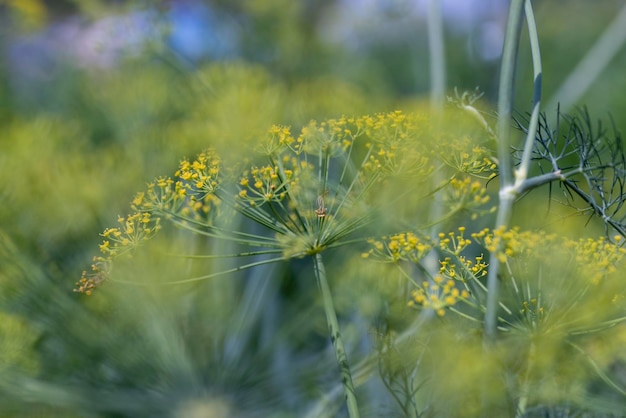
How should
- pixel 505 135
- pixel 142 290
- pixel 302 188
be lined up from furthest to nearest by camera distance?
pixel 142 290
pixel 302 188
pixel 505 135

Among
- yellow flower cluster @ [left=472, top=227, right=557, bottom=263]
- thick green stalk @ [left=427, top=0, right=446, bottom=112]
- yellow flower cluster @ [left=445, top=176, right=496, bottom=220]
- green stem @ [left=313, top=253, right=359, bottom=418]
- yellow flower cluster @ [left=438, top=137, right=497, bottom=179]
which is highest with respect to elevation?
thick green stalk @ [left=427, top=0, right=446, bottom=112]

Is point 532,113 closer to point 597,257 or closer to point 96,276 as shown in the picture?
point 597,257

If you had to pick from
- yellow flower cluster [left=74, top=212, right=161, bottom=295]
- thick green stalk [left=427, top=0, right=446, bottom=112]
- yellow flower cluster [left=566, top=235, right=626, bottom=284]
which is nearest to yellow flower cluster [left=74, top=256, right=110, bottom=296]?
yellow flower cluster [left=74, top=212, right=161, bottom=295]

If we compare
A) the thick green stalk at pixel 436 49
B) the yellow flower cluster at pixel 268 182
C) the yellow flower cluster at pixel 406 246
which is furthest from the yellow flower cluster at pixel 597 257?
the thick green stalk at pixel 436 49

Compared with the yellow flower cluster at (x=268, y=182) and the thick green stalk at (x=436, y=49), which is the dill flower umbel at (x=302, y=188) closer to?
the yellow flower cluster at (x=268, y=182)

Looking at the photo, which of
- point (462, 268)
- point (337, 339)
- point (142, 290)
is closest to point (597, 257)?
point (462, 268)

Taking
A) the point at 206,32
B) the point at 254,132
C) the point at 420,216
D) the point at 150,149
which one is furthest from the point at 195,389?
the point at 206,32

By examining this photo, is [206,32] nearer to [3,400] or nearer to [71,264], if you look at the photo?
[71,264]

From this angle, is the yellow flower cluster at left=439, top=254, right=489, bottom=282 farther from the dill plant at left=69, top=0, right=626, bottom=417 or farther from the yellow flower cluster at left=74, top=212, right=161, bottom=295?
the yellow flower cluster at left=74, top=212, right=161, bottom=295
